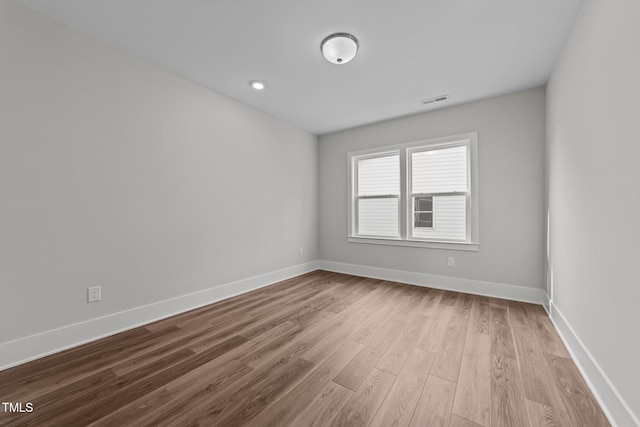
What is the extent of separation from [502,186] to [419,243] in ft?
4.30

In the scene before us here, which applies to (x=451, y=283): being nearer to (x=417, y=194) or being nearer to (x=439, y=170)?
(x=417, y=194)

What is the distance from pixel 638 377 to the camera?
1117mm

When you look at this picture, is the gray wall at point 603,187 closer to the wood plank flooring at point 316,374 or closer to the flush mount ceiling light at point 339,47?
the wood plank flooring at point 316,374

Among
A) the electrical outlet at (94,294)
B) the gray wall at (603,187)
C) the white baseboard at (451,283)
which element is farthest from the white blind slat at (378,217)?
the electrical outlet at (94,294)

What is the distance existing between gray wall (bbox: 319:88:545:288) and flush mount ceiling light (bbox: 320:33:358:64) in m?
2.01

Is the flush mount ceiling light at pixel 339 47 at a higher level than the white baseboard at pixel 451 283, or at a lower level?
higher

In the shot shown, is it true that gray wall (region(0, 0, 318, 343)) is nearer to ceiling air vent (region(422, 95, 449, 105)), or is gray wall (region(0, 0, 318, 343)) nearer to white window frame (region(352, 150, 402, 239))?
white window frame (region(352, 150, 402, 239))

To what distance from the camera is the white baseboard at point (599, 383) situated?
48.2 inches

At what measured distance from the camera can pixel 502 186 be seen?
10.5 ft

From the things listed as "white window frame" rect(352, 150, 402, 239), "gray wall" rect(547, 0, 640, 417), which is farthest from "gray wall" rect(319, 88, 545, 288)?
"gray wall" rect(547, 0, 640, 417)

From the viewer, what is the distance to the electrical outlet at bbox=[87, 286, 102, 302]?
213cm

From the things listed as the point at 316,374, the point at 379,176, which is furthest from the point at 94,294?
the point at 379,176

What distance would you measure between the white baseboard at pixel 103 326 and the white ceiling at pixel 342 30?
2493 mm

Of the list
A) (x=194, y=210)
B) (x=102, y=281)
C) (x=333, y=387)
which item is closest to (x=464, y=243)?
(x=333, y=387)
